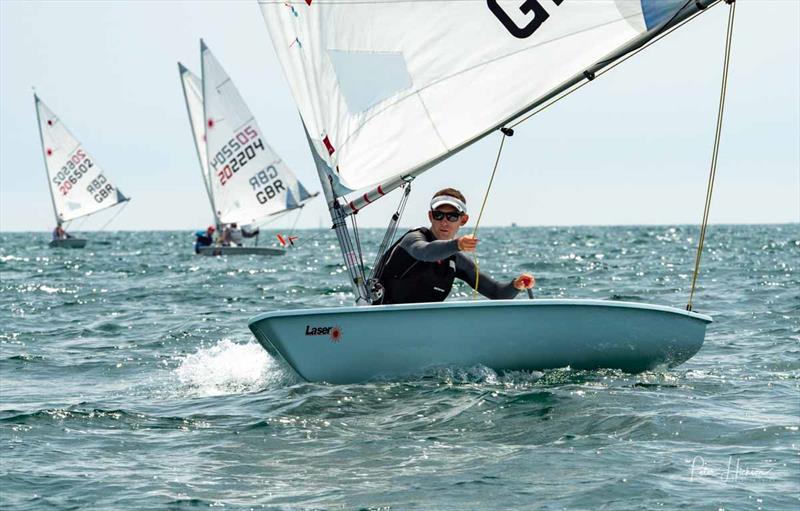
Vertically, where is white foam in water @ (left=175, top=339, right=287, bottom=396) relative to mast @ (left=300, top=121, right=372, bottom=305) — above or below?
below

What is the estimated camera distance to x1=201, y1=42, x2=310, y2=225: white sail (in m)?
34.1

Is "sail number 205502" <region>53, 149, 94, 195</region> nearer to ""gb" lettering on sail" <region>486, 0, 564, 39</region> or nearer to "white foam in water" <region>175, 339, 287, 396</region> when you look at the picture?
"white foam in water" <region>175, 339, 287, 396</region>

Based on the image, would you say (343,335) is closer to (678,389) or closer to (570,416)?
(570,416)

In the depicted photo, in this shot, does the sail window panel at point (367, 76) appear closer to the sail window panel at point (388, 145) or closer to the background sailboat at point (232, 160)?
the sail window panel at point (388, 145)

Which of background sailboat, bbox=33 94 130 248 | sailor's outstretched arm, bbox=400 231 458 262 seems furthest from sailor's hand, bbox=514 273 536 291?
background sailboat, bbox=33 94 130 248

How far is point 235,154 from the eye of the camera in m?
34.4

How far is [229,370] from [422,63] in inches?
122

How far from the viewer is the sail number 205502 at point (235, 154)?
34.3 metres

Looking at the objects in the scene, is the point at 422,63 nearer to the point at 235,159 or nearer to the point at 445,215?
the point at 445,215

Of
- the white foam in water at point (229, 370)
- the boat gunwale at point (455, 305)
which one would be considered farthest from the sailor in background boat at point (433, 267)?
the white foam in water at point (229, 370)

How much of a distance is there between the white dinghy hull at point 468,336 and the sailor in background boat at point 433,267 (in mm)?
346

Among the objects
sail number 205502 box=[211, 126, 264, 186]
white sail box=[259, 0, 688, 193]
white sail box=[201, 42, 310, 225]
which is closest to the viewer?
white sail box=[259, 0, 688, 193]

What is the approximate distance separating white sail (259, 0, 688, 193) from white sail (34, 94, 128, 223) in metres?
39.8

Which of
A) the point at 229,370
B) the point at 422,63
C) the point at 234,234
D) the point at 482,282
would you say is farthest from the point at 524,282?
A: the point at 234,234
